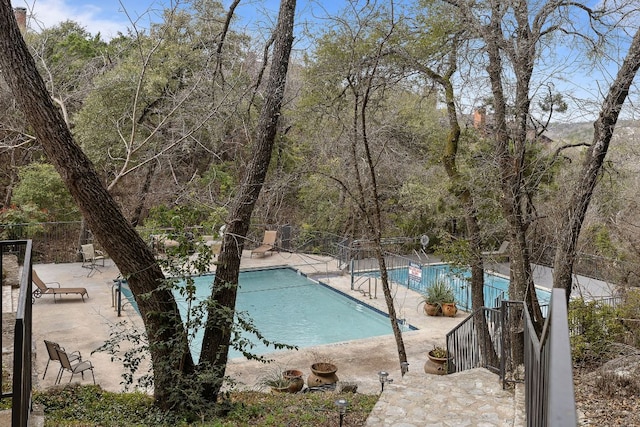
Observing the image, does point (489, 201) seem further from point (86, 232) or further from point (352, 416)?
point (86, 232)

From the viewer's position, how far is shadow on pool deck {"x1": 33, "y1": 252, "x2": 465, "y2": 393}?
8.28 meters

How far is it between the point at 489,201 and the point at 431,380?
3.52 meters

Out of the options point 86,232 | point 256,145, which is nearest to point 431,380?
point 256,145

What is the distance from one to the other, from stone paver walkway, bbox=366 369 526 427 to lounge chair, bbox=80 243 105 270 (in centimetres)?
1109

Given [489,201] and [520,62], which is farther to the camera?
[489,201]

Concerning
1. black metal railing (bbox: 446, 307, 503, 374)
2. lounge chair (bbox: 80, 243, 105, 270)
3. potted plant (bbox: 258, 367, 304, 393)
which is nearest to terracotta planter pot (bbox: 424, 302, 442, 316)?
black metal railing (bbox: 446, 307, 503, 374)

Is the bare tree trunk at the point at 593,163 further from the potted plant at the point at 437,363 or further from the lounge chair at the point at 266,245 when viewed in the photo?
the lounge chair at the point at 266,245

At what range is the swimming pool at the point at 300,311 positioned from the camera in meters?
12.4

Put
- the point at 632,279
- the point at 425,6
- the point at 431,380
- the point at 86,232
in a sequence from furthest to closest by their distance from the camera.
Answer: the point at 86,232 < the point at 632,279 < the point at 425,6 < the point at 431,380

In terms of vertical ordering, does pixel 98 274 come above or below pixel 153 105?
below

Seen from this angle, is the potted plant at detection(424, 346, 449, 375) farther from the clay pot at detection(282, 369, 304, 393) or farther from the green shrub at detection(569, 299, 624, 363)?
the clay pot at detection(282, 369, 304, 393)

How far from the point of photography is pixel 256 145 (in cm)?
631

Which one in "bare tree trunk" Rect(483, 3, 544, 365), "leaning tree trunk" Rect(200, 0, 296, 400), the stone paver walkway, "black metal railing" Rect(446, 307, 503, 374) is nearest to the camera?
the stone paver walkway

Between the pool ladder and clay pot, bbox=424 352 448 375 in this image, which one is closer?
clay pot, bbox=424 352 448 375
